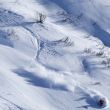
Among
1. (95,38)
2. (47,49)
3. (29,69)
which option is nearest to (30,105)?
(29,69)

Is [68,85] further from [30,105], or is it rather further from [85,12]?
[85,12]

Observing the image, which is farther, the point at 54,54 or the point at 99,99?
the point at 54,54

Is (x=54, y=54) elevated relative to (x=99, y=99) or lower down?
elevated

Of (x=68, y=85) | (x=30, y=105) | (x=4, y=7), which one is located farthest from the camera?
(x=4, y=7)

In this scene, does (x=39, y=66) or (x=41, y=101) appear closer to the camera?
(x=41, y=101)

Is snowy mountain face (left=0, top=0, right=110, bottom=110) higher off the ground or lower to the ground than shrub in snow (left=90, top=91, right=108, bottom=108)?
higher

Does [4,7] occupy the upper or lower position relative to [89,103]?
upper

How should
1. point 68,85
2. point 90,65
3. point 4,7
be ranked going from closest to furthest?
point 68,85
point 90,65
point 4,7

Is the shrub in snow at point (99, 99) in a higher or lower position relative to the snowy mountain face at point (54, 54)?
lower
